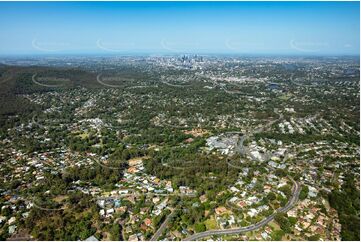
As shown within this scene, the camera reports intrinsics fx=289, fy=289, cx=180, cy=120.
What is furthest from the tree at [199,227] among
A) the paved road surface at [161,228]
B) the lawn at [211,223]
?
the paved road surface at [161,228]

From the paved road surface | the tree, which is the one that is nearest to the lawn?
the tree

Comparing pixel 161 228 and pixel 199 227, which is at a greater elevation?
pixel 199 227

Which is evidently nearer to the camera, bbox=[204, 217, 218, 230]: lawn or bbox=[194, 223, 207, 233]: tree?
bbox=[194, 223, 207, 233]: tree

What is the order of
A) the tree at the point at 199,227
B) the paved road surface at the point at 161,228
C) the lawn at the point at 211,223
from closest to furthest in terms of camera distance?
the paved road surface at the point at 161,228
the tree at the point at 199,227
the lawn at the point at 211,223

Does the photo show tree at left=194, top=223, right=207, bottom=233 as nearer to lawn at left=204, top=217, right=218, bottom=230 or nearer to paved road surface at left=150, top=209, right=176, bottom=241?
lawn at left=204, top=217, right=218, bottom=230

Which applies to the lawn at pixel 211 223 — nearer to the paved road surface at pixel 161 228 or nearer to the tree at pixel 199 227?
the tree at pixel 199 227

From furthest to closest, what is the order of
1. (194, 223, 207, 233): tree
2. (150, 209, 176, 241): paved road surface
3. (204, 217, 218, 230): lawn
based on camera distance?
(204, 217, 218, 230): lawn < (194, 223, 207, 233): tree < (150, 209, 176, 241): paved road surface

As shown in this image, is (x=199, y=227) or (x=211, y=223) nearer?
(x=199, y=227)

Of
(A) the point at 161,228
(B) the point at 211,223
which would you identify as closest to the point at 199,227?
(B) the point at 211,223

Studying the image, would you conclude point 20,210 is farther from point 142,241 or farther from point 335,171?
point 335,171

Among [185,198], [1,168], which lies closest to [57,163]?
[1,168]

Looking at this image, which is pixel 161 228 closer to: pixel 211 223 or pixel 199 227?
pixel 199 227
